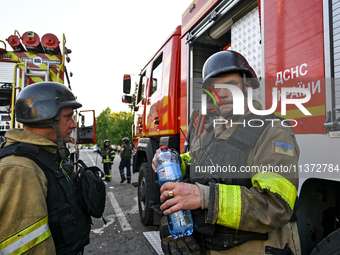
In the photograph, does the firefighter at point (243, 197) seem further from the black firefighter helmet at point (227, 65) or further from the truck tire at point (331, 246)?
the truck tire at point (331, 246)

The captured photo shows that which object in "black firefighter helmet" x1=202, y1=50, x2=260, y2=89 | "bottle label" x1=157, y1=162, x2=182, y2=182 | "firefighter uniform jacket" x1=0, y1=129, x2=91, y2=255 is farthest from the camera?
"black firefighter helmet" x1=202, y1=50, x2=260, y2=89

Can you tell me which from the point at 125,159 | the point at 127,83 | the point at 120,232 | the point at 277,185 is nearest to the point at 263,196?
the point at 277,185

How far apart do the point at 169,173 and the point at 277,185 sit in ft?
1.74

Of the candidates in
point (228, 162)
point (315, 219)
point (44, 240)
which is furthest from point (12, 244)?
point (315, 219)

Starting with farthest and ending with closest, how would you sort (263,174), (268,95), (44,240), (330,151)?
(268,95) < (330,151) < (44,240) < (263,174)

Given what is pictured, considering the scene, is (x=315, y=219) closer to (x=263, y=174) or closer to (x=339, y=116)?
(x=339, y=116)

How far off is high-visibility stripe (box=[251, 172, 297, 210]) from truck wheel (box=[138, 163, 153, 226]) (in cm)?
281

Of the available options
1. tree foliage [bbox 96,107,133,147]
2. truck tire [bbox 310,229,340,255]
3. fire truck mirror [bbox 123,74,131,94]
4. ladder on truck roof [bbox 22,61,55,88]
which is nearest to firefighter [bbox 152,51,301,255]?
truck tire [bbox 310,229,340,255]

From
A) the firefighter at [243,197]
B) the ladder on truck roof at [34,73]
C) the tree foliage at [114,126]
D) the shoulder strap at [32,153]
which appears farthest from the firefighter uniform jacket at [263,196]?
the tree foliage at [114,126]

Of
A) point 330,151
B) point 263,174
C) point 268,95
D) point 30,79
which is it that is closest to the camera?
point 263,174

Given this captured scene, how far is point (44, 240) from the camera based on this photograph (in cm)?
126

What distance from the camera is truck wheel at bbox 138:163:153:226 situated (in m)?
3.84

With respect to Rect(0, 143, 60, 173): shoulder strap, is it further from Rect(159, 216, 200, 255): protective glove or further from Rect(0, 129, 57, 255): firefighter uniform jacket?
Rect(159, 216, 200, 255): protective glove

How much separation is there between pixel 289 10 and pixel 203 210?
58.9 inches
